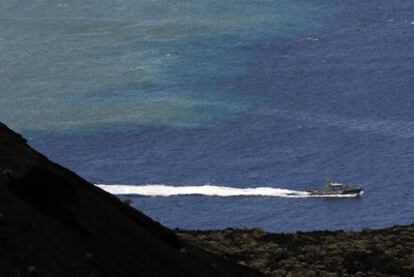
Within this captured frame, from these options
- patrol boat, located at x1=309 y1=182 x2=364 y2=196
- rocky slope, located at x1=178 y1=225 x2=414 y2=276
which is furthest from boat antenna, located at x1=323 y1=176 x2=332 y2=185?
rocky slope, located at x1=178 y1=225 x2=414 y2=276

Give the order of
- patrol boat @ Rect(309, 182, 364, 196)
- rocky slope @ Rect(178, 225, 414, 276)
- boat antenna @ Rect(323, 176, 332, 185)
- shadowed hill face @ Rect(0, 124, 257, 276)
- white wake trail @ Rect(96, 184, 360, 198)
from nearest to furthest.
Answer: shadowed hill face @ Rect(0, 124, 257, 276) → rocky slope @ Rect(178, 225, 414, 276) → patrol boat @ Rect(309, 182, 364, 196) → white wake trail @ Rect(96, 184, 360, 198) → boat antenna @ Rect(323, 176, 332, 185)

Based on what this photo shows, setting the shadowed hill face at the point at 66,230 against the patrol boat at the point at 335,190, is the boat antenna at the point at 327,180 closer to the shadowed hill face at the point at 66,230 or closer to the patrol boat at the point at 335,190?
the patrol boat at the point at 335,190

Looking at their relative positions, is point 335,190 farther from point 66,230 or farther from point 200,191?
point 66,230

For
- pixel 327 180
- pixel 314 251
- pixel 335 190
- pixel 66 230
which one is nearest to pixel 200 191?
pixel 327 180

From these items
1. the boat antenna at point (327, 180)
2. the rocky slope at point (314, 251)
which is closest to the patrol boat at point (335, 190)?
the boat antenna at point (327, 180)

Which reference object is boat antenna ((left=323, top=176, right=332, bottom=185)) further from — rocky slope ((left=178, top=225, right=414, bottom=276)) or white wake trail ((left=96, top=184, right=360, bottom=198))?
rocky slope ((left=178, top=225, right=414, bottom=276))

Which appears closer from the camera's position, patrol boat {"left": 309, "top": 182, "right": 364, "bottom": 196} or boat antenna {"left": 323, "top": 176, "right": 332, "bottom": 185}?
patrol boat {"left": 309, "top": 182, "right": 364, "bottom": 196}
